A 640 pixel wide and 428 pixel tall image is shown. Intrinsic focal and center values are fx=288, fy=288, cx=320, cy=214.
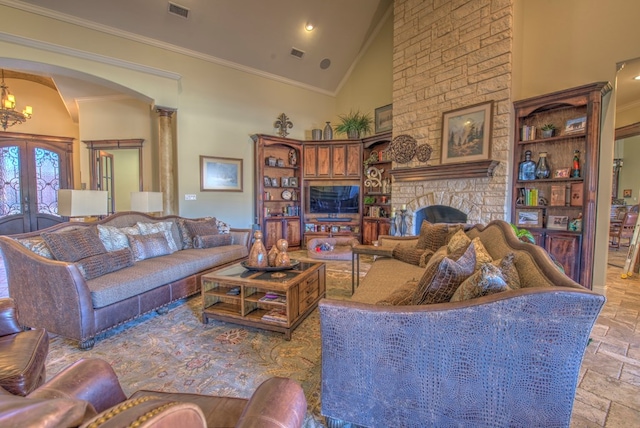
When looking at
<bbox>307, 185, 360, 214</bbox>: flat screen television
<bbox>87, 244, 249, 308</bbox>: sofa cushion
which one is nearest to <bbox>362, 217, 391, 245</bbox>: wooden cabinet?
<bbox>307, 185, 360, 214</bbox>: flat screen television

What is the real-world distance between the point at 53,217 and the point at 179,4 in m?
5.84

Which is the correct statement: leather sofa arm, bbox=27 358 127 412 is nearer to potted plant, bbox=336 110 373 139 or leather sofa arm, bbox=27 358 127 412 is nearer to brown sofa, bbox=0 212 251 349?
brown sofa, bbox=0 212 251 349

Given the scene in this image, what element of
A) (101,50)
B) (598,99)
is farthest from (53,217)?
(598,99)

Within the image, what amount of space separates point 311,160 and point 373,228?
82.1 inches

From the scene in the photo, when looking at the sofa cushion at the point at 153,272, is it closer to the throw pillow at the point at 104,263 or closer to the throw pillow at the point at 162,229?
the throw pillow at the point at 104,263

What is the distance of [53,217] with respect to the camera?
6883mm

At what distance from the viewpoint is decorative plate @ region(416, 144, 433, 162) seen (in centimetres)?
474

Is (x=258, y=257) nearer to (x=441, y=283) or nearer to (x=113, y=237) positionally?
(x=113, y=237)

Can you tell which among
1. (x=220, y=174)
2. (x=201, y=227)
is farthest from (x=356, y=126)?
(x=201, y=227)

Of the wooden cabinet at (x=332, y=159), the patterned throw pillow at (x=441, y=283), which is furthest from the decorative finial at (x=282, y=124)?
the patterned throw pillow at (x=441, y=283)

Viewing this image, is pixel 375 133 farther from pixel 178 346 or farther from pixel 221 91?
pixel 178 346

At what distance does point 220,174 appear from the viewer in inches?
229

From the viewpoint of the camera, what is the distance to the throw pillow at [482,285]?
120 cm

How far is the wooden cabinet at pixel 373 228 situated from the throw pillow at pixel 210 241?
3235mm
